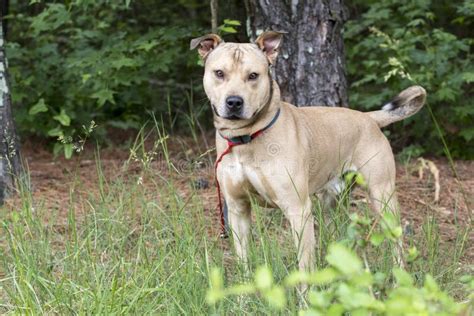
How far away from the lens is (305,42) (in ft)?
20.4

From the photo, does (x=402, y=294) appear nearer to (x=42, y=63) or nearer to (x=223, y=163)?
(x=223, y=163)

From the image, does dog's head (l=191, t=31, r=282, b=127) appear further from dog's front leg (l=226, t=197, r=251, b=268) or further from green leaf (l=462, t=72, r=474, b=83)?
green leaf (l=462, t=72, r=474, b=83)

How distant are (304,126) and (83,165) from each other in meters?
3.53

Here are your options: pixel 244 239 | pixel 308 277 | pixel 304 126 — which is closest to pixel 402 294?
pixel 308 277

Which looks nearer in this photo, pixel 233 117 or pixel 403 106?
pixel 233 117

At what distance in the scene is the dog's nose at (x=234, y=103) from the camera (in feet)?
14.4

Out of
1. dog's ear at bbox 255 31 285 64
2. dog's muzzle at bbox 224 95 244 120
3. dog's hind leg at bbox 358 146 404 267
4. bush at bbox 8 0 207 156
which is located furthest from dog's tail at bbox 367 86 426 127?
bush at bbox 8 0 207 156

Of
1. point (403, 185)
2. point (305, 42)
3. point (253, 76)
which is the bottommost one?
point (403, 185)

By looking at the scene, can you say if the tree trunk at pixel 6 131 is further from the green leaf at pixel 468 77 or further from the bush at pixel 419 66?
the green leaf at pixel 468 77

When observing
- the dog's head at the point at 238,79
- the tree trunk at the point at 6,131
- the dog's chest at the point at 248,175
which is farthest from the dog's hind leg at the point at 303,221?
the tree trunk at the point at 6,131

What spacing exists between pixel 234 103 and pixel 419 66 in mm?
4293

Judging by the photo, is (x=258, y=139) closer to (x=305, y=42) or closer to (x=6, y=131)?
(x=305, y=42)

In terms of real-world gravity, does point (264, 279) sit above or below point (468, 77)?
above

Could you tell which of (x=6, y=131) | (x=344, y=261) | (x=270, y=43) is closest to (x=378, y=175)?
(x=270, y=43)
